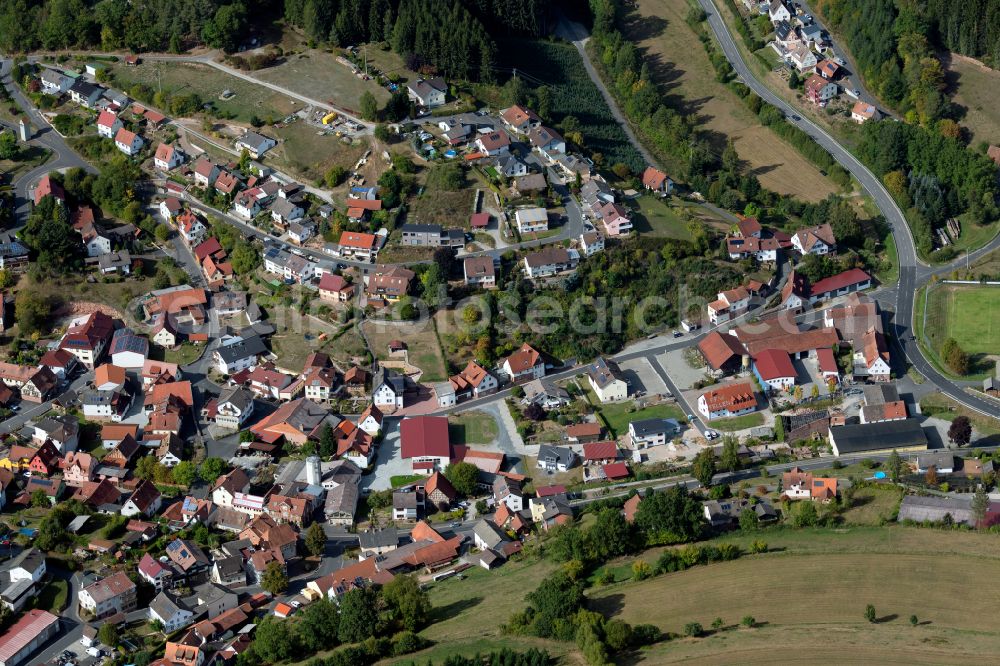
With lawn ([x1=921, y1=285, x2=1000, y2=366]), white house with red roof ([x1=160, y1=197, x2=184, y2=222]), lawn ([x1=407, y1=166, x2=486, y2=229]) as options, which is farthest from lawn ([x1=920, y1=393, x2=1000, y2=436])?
white house with red roof ([x1=160, y1=197, x2=184, y2=222])

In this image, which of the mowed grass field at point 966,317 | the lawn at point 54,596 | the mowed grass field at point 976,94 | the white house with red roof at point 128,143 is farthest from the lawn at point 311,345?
the mowed grass field at point 976,94

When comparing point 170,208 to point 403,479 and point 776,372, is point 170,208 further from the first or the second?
point 776,372

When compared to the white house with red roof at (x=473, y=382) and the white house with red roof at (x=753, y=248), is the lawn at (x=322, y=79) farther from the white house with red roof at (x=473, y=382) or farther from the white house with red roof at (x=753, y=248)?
the white house with red roof at (x=753, y=248)

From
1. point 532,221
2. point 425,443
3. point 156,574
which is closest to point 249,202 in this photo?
point 532,221

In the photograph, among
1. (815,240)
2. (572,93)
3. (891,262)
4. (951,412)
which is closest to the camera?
(951,412)

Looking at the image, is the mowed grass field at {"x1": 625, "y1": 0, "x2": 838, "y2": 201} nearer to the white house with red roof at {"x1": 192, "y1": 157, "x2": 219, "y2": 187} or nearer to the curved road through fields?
the curved road through fields

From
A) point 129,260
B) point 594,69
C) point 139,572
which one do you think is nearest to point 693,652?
point 139,572

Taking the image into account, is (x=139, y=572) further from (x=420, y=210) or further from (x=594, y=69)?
(x=594, y=69)
